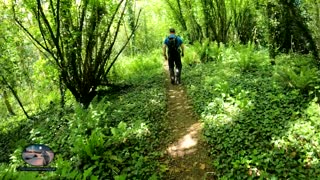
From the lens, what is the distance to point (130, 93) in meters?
10.1

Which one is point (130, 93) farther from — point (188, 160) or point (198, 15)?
point (198, 15)

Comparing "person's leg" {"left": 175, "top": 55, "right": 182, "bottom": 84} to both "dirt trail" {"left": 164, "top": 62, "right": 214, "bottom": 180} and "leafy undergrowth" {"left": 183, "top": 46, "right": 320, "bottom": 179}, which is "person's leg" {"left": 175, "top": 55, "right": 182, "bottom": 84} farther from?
"dirt trail" {"left": 164, "top": 62, "right": 214, "bottom": 180}

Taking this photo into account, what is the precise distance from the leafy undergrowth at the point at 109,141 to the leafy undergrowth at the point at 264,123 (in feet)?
3.85

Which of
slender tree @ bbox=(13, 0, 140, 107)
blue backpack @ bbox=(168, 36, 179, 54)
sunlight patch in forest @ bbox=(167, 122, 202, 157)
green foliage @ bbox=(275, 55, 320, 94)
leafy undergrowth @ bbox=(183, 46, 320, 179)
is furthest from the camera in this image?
blue backpack @ bbox=(168, 36, 179, 54)

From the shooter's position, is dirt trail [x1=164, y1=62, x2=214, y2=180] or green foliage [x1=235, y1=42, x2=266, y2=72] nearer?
dirt trail [x1=164, y1=62, x2=214, y2=180]

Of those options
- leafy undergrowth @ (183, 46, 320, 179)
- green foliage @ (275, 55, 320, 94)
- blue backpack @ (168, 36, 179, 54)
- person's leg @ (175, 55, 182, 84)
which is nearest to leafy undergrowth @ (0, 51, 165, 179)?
person's leg @ (175, 55, 182, 84)

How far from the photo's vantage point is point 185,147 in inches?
237

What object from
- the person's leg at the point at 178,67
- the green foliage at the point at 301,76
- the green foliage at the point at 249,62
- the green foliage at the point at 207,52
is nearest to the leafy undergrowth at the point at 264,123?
the green foliage at the point at 301,76

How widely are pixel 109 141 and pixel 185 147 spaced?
5.00 feet

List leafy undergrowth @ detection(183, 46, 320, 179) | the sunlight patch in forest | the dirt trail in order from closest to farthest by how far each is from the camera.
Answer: leafy undergrowth @ detection(183, 46, 320, 179), the dirt trail, the sunlight patch in forest

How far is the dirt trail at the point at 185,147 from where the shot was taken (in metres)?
5.16

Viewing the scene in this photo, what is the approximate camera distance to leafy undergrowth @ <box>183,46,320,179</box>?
4789 millimetres

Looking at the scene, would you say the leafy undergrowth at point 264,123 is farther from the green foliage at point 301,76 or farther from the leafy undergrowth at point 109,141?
the leafy undergrowth at point 109,141

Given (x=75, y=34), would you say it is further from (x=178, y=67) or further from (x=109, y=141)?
(x=109, y=141)
